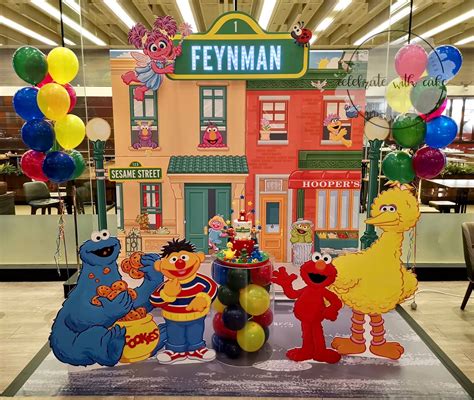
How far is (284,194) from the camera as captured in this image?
156 inches

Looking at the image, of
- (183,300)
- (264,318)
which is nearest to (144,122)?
(183,300)

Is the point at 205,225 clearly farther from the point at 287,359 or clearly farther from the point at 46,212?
the point at 46,212

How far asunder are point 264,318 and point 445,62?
229cm

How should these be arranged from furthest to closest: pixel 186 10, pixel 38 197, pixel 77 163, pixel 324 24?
pixel 38 197 < pixel 324 24 < pixel 186 10 < pixel 77 163

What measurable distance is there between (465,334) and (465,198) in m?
2.34

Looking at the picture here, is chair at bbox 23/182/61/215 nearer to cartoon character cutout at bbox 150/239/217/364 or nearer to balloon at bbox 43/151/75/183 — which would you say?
balloon at bbox 43/151/75/183

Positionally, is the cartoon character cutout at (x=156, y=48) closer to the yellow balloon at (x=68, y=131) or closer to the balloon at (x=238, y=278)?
the yellow balloon at (x=68, y=131)

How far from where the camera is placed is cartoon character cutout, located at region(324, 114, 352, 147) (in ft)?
12.5

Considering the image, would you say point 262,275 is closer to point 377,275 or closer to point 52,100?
point 377,275

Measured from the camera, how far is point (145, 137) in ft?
12.6

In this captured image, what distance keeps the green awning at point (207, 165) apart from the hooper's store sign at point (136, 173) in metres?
0.15

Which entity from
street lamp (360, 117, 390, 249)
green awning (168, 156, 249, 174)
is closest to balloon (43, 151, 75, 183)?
green awning (168, 156, 249, 174)

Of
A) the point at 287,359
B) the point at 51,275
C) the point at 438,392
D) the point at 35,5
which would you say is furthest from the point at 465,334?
the point at 35,5

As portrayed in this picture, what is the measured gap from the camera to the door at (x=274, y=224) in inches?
156
